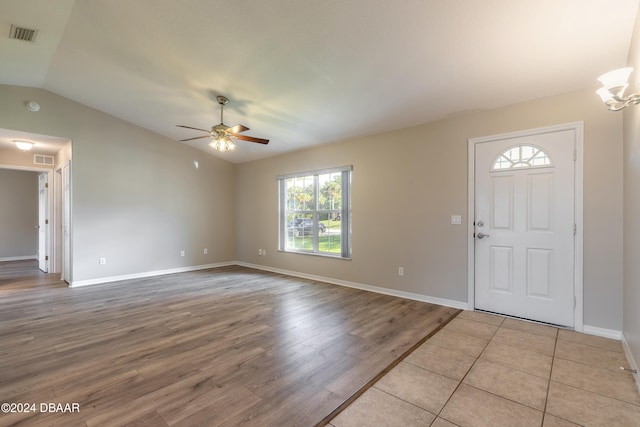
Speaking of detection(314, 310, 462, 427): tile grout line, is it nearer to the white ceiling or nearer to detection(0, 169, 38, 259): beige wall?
the white ceiling

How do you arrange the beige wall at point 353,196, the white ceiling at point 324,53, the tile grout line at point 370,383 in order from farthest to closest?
the beige wall at point 353,196 < the white ceiling at point 324,53 < the tile grout line at point 370,383

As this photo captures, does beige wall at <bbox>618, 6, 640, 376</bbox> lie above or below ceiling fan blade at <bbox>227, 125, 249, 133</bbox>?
below

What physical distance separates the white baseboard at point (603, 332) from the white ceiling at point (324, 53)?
2.47 meters

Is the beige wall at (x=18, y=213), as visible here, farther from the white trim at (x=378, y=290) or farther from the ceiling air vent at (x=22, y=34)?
the white trim at (x=378, y=290)

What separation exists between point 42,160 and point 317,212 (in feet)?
18.9

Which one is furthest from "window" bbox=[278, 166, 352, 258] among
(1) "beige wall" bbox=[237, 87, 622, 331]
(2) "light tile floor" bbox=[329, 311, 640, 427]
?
(2) "light tile floor" bbox=[329, 311, 640, 427]

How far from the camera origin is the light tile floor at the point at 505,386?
1.73 m

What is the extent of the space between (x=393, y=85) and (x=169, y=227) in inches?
203

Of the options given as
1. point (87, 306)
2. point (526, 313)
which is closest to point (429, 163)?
point (526, 313)

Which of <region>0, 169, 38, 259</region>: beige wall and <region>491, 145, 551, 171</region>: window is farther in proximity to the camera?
<region>0, 169, 38, 259</region>: beige wall

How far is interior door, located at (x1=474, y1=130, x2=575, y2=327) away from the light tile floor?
1.62 ft

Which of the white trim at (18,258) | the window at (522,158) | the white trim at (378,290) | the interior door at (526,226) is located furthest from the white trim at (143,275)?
the window at (522,158)

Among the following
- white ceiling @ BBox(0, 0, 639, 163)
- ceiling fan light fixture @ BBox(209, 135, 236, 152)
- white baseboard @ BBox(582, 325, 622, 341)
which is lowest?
white baseboard @ BBox(582, 325, 622, 341)

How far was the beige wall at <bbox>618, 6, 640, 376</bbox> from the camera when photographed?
209 cm
